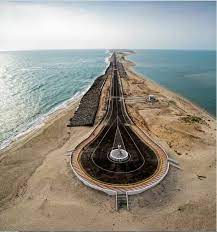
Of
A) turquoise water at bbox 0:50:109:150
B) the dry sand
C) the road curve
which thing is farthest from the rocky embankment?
turquoise water at bbox 0:50:109:150

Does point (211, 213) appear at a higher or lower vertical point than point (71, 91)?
lower

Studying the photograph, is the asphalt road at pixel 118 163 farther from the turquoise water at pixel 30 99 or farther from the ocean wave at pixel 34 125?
the turquoise water at pixel 30 99

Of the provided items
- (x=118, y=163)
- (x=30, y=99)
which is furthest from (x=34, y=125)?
(x=118, y=163)

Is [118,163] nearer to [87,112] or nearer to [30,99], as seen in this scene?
[87,112]

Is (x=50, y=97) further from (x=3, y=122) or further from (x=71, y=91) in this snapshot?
(x=3, y=122)

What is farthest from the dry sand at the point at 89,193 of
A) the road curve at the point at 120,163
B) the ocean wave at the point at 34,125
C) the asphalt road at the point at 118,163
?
the ocean wave at the point at 34,125

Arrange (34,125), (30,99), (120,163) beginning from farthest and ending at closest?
1. (30,99)
2. (34,125)
3. (120,163)

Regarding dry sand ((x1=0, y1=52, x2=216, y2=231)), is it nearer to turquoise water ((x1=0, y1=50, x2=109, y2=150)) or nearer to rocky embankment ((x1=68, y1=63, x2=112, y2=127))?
rocky embankment ((x1=68, y1=63, x2=112, y2=127))

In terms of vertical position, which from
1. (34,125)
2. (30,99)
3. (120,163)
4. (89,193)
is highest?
(30,99)

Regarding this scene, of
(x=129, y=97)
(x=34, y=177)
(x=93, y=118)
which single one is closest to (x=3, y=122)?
(x=93, y=118)
